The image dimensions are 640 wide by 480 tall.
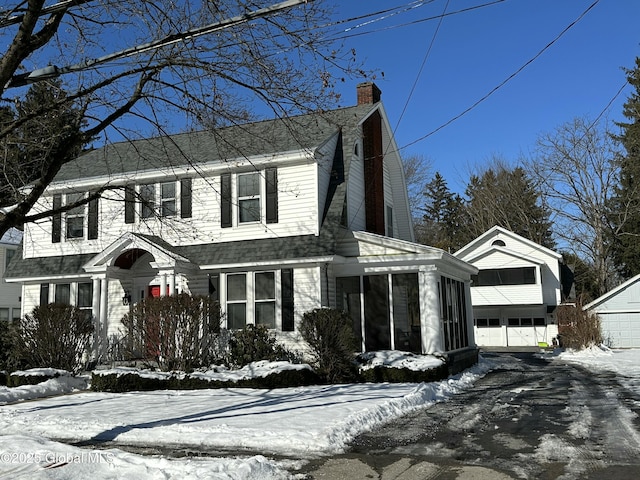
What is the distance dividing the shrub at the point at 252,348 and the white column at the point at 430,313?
372 cm

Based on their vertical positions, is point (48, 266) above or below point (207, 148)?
below

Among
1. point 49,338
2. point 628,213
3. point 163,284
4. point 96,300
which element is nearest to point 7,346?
point 49,338

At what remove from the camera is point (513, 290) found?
34.6 m

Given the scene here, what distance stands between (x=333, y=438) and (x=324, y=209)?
30.7 feet

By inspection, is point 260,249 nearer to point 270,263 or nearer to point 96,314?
point 270,263

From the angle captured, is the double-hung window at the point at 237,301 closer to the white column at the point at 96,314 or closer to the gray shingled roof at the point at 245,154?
the gray shingled roof at the point at 245,154

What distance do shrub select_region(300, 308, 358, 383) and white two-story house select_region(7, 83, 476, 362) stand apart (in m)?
1.54

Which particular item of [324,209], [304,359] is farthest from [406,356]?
[324,209]

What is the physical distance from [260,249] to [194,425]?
7739mm

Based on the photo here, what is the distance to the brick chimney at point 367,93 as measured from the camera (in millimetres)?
20422

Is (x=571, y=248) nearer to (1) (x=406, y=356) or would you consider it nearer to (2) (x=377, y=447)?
(1) (x=406, y=356)

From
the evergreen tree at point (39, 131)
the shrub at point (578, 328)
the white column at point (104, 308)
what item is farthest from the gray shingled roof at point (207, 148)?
the shrub at point (578, 328)

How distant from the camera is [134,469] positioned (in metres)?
6.14

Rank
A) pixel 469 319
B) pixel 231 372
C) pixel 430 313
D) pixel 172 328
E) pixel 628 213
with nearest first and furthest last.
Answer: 1. pixel 231 372
2. pixel 172 328
3. pixel 430 313
4. pixel 469 319
5. pixel 628 213
